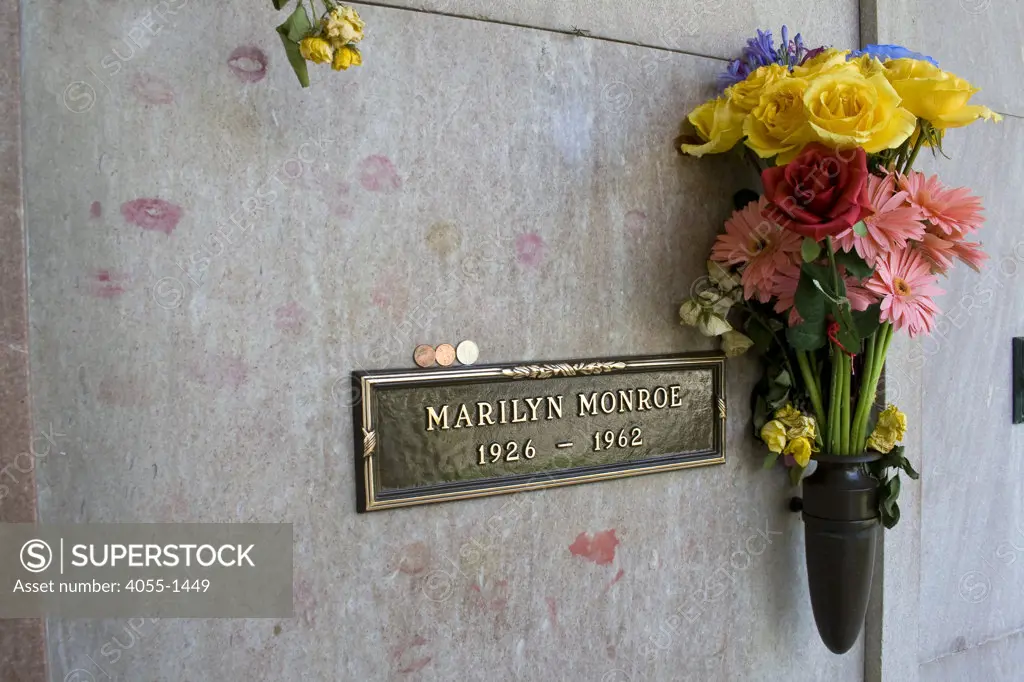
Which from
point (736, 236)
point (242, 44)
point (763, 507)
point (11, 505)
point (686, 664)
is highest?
point (242, 44)

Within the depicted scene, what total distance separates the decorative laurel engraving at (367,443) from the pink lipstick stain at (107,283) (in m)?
0.50

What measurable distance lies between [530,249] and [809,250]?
0.57 metres

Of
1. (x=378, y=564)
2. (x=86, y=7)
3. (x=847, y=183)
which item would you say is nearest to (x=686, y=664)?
(x=378, y=564)

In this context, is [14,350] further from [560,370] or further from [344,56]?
[560,370]

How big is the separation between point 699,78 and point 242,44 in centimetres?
106

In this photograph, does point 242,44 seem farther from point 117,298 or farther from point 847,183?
point 847,183

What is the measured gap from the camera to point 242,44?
1384mm

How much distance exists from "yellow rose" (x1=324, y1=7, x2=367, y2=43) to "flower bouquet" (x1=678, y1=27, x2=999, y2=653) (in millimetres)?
807

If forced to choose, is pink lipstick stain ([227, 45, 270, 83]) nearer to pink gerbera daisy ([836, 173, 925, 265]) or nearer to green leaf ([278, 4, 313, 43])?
green leaf ([278, 4, 313, 43])

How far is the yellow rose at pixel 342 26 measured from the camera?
1218 millimetres

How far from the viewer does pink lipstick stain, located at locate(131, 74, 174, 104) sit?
132 cm

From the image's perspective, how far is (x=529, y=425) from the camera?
164cm

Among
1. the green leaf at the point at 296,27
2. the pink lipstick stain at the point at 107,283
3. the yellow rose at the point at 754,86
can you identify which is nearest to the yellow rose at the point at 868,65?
the yellow rose at the point at 754,86

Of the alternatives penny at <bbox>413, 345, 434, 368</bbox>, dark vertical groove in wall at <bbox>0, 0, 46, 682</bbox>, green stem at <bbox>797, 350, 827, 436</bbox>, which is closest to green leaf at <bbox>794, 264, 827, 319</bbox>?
green stem at <bbox>797, 350, 827, 436</bbox>
